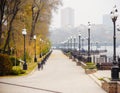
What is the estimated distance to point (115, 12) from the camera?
24.6 metres

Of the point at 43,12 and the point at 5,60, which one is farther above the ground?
the point at 43,12

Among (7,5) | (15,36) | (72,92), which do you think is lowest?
(72,92)

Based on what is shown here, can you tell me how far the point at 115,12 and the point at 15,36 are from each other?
2957 cm

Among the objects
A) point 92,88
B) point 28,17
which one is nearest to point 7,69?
point 92,88

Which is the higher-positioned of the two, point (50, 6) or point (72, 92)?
point (50, 6)

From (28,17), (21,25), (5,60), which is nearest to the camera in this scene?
(5,60)

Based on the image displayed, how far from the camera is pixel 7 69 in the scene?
37156mm

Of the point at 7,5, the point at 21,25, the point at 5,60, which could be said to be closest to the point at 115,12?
the point at 5,60

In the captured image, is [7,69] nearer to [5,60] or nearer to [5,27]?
[5,60]

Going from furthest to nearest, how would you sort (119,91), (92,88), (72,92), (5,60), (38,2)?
(38,2)
(5,60)
(92,88)
(72,92)
(119,91)

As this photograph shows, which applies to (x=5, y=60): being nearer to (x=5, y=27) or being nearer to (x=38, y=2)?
(x=5, y=27)

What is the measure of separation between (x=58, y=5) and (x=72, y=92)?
1945 inches

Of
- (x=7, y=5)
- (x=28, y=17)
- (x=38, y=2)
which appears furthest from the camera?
(x=38, y=2)

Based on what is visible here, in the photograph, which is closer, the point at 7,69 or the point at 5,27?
the point at 7,69
